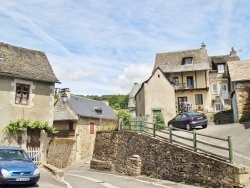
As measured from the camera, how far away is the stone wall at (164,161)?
10.2 meters

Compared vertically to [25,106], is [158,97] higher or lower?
higher

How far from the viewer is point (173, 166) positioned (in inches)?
519

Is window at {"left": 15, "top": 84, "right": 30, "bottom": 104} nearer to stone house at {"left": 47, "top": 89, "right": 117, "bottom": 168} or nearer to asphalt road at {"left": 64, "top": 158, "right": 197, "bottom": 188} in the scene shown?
asphalt road at {"left": 64, "top": 158, "right": 197, "bottom": 188}

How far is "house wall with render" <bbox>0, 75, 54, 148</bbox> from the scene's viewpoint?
54.4 feet

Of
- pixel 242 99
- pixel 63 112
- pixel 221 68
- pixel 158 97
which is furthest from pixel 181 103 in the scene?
pixel 63 112

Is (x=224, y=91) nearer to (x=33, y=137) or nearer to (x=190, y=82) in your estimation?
(x=190, y=82)

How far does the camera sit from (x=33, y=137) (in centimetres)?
1770

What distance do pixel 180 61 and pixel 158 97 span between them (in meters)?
9.76

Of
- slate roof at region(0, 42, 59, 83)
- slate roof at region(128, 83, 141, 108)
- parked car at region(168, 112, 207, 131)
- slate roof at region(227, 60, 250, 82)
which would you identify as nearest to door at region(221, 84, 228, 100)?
slate roof at region(227, 60, 250, 82)

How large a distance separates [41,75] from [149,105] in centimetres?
1311

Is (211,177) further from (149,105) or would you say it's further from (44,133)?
(149,105)

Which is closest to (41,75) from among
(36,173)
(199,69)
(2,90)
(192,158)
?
(2,90)

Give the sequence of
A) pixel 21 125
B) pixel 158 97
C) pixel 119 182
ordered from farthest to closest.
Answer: pixel 158 97 < pixel 21 125 < pixel 119 182

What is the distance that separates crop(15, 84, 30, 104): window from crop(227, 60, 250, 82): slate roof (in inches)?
646
